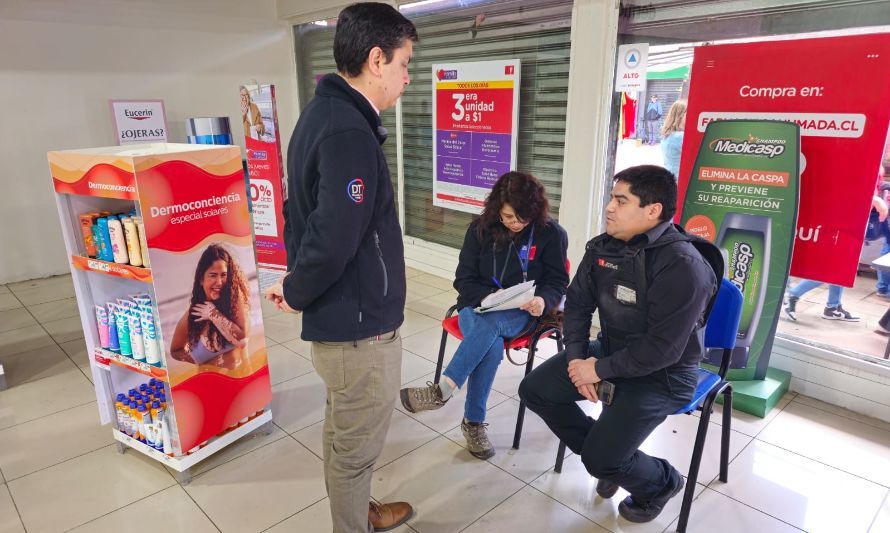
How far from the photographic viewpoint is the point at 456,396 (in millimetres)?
2957

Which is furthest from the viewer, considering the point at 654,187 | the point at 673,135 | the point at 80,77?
the point at 80,77

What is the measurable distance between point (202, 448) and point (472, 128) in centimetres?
317

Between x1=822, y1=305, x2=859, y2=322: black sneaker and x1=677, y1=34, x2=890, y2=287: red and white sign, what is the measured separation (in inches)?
71.4

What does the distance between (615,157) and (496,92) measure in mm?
1134

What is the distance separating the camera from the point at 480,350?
2309mm

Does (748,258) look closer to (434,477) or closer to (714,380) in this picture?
(714,380)

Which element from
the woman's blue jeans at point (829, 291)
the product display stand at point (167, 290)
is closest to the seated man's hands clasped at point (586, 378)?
the product display stand at point (167, 290)

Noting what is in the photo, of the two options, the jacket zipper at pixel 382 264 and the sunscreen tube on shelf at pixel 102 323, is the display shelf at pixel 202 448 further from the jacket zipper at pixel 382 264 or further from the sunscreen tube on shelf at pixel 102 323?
the jacket zipper at pixel 382 264

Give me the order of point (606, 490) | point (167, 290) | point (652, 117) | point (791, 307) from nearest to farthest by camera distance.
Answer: point (167, 290) → point (606, 490) → point (652, 117) → point (791, 307)

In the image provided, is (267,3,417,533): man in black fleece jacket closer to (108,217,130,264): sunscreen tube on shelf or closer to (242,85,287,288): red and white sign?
(108,217,130,264): sunscreen tube on shelf

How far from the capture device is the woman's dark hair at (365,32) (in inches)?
53.4

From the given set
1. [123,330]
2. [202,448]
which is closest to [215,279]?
[123,330]

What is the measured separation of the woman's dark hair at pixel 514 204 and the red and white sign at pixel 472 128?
1829 mm

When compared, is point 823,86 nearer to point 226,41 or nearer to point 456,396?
point 456,396
